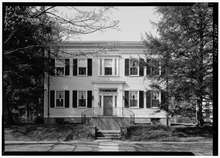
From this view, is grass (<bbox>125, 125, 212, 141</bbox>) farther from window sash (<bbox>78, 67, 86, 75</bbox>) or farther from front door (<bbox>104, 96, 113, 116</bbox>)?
window sash (<bbox>78, 67, 86, 75</bbox>)

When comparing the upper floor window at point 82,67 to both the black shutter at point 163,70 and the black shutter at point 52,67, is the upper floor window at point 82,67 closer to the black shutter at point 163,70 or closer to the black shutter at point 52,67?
the black shutter at point 52,67

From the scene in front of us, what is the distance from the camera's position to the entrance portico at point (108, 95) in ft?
56.0

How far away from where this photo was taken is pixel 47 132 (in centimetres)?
1365

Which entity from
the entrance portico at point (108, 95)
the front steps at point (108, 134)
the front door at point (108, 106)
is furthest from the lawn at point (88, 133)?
the entrance portico at point (108, 95)

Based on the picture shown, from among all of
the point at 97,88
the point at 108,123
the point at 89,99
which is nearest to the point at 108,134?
the point at 108,123

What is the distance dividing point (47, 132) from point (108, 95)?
14.6ft

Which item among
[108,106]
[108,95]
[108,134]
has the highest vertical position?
[108,95]

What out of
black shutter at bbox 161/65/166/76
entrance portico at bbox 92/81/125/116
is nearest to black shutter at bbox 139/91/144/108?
entrance portico at bbox 92/81/125/116

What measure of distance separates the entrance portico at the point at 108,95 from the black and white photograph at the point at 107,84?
46 mm

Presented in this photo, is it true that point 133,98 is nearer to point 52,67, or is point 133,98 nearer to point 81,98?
point 81,98

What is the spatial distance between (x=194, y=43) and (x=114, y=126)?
196 inches

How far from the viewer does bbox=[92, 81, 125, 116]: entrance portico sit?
17078 millimetres

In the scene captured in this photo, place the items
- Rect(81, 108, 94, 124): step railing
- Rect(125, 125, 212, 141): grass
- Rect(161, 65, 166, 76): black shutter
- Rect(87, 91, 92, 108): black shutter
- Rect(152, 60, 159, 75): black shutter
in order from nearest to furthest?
Rect(125, 125, 212, 141): grass < Rect(161, 65, 166, 76): black shutter < Rect(152, 60, 159, 75): black shutter < Rect(81, 108, 94, 124): step railing < Rect(87, 91, 92, 108): black shutter

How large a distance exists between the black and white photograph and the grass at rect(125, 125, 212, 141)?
35mm
